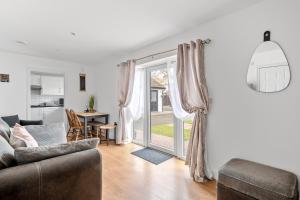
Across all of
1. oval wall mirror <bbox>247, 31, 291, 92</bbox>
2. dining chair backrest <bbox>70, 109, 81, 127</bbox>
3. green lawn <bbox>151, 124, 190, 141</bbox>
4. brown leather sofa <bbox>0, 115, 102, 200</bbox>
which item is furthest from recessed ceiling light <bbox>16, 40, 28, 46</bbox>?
oval wall mirror <bbox>247, 31, 291, 92</bbox>

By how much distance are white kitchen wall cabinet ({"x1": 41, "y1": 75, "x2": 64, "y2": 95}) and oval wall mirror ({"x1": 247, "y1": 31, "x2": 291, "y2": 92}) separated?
190 inches

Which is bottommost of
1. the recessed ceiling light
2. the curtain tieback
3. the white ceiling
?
the curtain tieback

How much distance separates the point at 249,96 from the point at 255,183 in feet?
3.19

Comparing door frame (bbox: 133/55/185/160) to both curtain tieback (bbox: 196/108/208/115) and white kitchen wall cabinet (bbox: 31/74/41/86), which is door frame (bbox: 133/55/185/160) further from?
white kitchen wall cabinet (bbox: 31/74/41/86)

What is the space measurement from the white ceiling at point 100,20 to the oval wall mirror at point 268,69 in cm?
58

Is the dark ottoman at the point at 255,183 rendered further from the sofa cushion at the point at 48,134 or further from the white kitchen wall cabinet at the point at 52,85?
the white kitchen wall cabinet at the point at 52,85

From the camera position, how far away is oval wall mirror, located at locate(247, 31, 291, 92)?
1742 millimetres

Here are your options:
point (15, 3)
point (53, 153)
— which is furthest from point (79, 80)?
point (53, 153)

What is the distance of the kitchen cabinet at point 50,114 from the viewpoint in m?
4.79

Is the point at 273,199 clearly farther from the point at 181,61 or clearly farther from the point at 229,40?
the point at 181,61

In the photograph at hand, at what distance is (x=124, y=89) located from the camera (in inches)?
152

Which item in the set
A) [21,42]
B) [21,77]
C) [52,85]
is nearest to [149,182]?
[21,42]

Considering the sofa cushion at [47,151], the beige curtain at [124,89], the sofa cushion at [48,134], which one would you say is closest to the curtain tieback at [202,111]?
the sofa cushion at [47,151]

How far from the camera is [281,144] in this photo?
5.82ft
